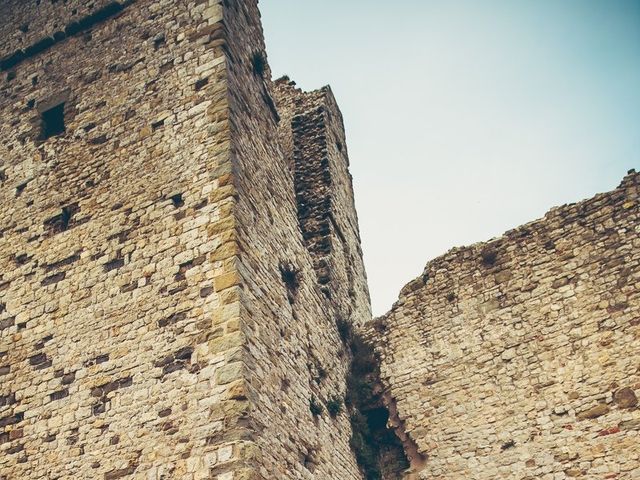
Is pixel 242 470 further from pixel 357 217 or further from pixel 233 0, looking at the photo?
pixel 357 217

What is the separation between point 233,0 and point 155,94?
6.66 ft

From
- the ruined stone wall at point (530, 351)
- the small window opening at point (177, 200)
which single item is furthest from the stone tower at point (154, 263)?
the ruined stone wall at point (530, 351)

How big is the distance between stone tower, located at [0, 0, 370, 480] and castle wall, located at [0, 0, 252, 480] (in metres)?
0.02

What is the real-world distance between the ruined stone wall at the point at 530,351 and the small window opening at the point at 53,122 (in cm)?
575

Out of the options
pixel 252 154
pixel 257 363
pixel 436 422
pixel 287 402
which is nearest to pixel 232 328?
pixel 257 363

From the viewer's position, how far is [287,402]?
25.7ft

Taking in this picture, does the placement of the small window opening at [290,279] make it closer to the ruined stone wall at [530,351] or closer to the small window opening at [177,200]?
the small window opening at [177,200]

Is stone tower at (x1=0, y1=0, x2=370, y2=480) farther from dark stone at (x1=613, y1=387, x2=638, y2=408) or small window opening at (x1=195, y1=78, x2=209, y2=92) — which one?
dark stone at (x1=613, y1=387, x2=638, y2=408)

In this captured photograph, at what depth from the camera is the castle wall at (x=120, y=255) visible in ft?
22.5

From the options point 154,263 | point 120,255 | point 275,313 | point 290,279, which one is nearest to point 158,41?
point 120,255

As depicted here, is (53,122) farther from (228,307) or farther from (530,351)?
(530,351)

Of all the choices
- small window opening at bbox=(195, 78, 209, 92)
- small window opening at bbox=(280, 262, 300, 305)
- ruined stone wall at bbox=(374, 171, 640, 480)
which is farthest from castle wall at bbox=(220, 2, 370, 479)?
ruined stone wall at bbox=(374, 171, 640, 480)

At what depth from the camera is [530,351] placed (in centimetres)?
977

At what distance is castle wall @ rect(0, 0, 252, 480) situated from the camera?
22.5ft
